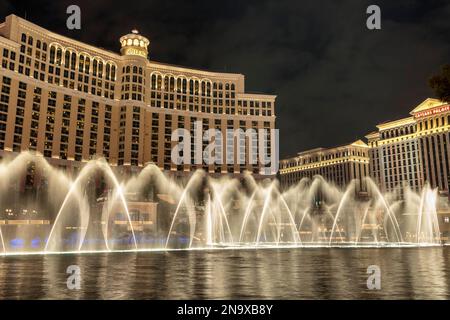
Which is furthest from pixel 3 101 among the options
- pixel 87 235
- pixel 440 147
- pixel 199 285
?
pixel 440 147

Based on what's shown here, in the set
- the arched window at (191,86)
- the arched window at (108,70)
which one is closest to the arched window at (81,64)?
the arched window at (108,70)

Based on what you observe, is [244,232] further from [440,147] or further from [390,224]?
[440,147]

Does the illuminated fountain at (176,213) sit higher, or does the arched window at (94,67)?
the arched window at (94,67)

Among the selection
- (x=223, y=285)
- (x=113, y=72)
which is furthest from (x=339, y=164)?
(x=223, y=285)

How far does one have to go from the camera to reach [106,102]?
111375 millimetres

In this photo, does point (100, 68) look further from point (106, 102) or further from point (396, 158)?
point (396, 158)

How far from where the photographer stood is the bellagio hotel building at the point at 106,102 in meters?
93.8

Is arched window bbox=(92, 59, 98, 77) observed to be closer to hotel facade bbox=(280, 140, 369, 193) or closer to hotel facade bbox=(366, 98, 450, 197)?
hotel facade bbox=(366, 98, 450, 197)

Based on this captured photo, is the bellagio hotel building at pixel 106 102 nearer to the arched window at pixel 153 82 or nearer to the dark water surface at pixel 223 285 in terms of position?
the arched window at pixel 153 82

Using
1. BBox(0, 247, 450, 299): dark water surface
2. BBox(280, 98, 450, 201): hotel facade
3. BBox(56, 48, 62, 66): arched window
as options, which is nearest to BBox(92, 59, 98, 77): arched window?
BBox(56, 48, 62, 66): arched window

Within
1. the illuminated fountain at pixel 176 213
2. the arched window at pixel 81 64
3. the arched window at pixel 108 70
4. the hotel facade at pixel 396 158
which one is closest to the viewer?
the illuminated fountain at pixel 176 213

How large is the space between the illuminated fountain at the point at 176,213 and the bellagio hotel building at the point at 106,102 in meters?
4.89

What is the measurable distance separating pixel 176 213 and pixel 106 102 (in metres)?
68.9

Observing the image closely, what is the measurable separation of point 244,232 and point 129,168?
145 ft
